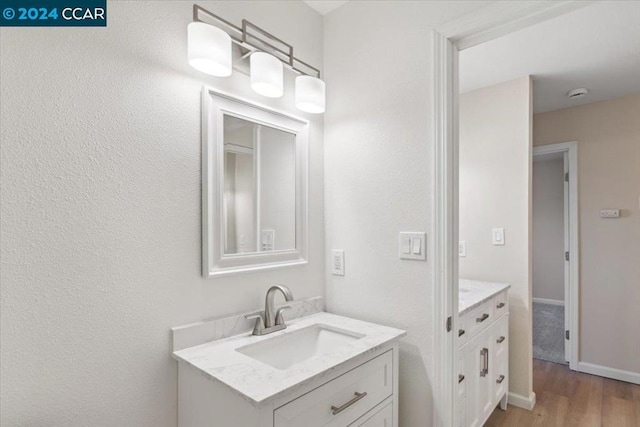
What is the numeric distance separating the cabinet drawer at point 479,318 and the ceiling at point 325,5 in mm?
1749

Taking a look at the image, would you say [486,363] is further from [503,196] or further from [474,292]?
[503,196]

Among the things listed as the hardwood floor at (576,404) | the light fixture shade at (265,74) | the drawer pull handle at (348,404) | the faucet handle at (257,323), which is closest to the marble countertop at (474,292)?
the drawer pull handle at (348,404)

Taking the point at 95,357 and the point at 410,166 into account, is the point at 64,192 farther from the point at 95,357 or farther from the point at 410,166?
the point at 410,166

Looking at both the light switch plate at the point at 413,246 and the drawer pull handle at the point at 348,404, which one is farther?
the light switch plate at the point at 413,246

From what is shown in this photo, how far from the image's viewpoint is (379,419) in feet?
4.06

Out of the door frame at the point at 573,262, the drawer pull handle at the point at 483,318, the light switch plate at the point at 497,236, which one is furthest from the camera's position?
the door frame at the point at 573,262

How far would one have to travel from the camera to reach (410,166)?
56.3 inches

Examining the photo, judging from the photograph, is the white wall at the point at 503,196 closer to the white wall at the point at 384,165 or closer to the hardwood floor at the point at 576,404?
the hardwood floor at the point at 576,404

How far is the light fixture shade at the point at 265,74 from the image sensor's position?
4.39 ft

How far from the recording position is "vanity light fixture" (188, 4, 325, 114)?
116 cm

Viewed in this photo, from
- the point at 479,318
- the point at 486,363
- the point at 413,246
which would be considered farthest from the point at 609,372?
the point at 413,246

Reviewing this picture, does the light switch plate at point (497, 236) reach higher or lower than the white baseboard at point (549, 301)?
higher

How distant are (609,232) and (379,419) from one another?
2.90m

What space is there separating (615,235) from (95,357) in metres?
3.75
